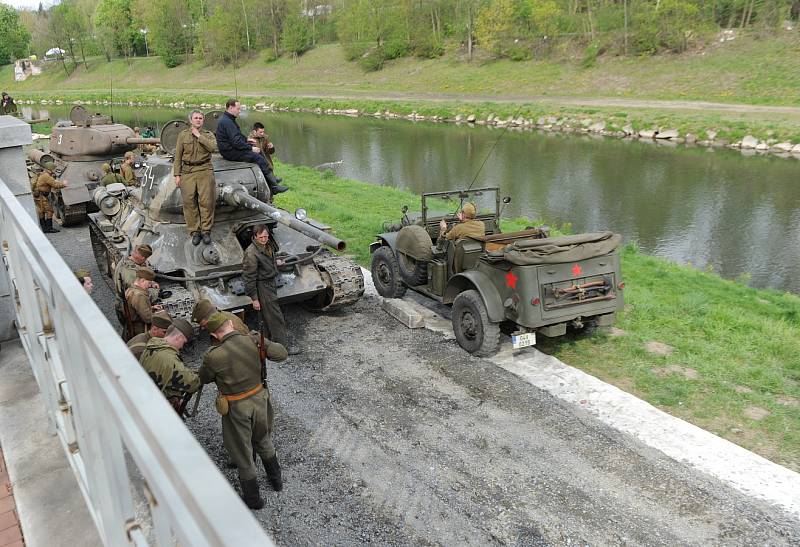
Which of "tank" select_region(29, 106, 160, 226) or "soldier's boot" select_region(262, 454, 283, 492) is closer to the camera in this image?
"soldier's boot" select_region(262, 454, 283, 492)

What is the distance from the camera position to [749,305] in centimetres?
1129

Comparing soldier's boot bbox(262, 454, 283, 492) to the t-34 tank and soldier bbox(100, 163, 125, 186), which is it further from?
soldier bbox(100, 163, 125, 186)

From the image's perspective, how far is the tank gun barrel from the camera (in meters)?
7.27

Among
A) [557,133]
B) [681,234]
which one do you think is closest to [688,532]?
[681,234]

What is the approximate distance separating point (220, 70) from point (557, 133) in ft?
142

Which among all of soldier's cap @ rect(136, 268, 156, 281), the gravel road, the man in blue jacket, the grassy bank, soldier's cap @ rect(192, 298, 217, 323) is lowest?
the grassy bank

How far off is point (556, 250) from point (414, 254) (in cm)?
237

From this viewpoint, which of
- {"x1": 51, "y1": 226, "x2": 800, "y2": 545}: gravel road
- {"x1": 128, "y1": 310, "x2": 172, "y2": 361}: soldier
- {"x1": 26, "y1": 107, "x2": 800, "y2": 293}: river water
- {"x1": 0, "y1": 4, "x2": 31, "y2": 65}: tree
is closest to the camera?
{"x1": 51, "y1": 226, "x2": 800, "y2": 545}: gravel road

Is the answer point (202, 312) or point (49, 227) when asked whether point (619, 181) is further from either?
point (202, 312)

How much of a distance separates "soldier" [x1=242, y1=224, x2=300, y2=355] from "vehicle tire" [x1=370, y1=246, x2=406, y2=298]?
7.17ft

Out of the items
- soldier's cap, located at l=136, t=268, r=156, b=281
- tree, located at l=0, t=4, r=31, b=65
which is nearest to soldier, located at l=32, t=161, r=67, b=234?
soldier's cap, located at l=136, t=268, r=156, b=281

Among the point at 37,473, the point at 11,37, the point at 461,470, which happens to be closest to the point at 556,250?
the point at 461,470

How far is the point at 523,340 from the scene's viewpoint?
806 centimetres

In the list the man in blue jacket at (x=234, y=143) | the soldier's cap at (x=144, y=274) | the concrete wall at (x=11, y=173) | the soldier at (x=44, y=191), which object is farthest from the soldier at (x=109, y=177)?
the concrete wall at (x=11, y=173)
